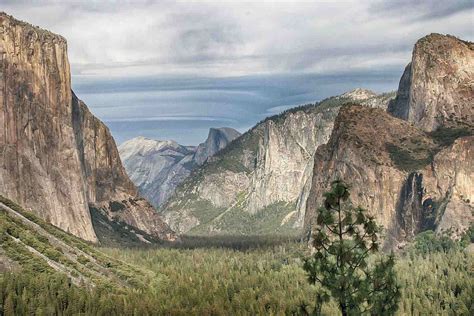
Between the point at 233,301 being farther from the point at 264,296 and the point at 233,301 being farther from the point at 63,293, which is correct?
the point at 63,293

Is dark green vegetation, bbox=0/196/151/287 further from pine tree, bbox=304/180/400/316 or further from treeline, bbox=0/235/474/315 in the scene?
pine tree, bbox=304/180/400/316

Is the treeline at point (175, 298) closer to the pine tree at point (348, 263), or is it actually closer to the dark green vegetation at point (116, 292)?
the dark green vegetation at point (116, 292)

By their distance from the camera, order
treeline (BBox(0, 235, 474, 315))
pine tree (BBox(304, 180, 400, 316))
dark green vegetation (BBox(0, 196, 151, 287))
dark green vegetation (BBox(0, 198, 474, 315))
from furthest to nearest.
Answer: dark green vegetation (BBox(0, 196, 151, 287))
dark green vegetation (BBox(0, 198, 474, 315))
treeline (BBox(0, 235, 474, 315))
pine tree (BBox(304, 180, 400, 316))

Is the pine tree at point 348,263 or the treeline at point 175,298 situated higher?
the pine tree at point 348,263

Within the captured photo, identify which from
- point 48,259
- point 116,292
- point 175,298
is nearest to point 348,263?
point 175,298

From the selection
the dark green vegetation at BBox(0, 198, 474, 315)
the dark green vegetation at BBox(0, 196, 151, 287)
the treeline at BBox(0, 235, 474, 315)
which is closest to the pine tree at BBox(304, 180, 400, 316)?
the treeline at BBox(0, 235, 474, 315)

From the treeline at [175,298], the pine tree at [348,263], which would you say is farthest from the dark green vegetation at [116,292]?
the pine tree at [348,263]

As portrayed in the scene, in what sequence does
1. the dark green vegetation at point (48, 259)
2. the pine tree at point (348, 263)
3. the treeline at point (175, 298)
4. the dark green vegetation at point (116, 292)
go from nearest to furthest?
the pine tree at point (348, 263), the treeline at point (175, 298), the dark green vegetation at point (116, 292), the dark green vegetation at point (48, 259)

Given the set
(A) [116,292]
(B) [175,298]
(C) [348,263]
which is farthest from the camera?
(A) [116,292]

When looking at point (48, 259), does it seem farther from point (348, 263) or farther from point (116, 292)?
point (348, 263)
